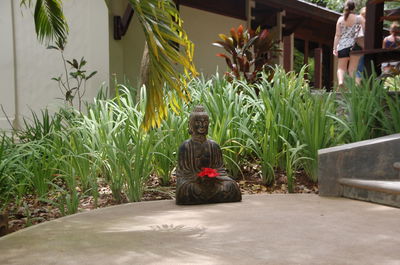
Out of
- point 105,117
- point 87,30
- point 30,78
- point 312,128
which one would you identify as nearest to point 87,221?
point 105,117

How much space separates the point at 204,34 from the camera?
9.28 meters

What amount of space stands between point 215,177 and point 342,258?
1.47 metres

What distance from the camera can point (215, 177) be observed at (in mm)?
3666

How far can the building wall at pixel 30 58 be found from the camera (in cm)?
690

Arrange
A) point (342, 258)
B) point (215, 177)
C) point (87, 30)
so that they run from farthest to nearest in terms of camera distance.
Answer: point (87, 30), point (215, 177), point (342, 258)

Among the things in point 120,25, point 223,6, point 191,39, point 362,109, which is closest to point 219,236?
point 362,109

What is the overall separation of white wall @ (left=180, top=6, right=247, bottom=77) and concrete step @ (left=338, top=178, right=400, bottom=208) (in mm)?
5381

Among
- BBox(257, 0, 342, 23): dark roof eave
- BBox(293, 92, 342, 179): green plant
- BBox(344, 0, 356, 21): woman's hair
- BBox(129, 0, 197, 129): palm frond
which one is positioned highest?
BBox(257, 0, 342, 23): dark roof eave

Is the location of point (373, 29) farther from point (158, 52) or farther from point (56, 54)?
point (56, 54)

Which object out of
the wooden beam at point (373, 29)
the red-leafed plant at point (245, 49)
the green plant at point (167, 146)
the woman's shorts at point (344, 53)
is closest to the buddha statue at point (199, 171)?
the green plant at point (167, 146)

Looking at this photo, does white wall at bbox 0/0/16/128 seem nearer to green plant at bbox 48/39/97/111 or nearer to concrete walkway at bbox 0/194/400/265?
green plant at bbox 48/39/97/111

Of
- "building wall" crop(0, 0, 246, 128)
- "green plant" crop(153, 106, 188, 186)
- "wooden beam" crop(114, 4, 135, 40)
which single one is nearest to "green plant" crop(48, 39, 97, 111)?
"building wall" crop(0, 0, 246, 128)

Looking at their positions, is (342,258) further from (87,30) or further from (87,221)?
(87,30)

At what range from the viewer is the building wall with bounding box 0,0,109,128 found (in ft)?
22.6
